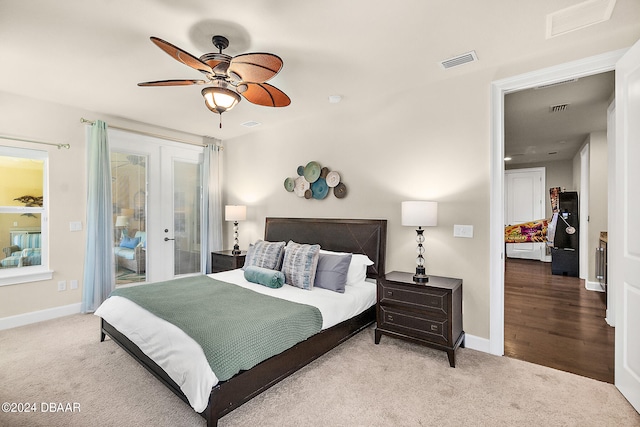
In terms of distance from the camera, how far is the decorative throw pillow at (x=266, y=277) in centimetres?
317

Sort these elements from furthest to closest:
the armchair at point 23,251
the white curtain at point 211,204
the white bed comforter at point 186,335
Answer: the white curtain at point 211,204
the armchair at point 23,251
the white bed comforter at point 186,335

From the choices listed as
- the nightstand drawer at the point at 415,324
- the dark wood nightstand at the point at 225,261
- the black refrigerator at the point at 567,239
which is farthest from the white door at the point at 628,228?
the black refrigerator at the point at 567,239

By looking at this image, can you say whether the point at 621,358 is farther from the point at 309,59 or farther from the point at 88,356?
the point at 88,356

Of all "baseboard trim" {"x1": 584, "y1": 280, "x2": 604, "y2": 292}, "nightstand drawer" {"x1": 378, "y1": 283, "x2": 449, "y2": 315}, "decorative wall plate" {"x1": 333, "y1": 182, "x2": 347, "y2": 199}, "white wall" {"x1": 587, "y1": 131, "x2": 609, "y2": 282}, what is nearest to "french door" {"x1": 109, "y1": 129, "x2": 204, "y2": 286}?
"decorative wall plate" {"x1": 333, "y1": 182, "x2": 347, "y2": 199}

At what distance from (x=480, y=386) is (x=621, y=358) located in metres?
1.00

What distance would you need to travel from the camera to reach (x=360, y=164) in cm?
386

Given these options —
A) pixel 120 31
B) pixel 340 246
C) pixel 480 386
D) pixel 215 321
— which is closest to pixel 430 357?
pixel 480 386

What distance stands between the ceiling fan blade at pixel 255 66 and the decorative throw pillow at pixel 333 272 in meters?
1.86

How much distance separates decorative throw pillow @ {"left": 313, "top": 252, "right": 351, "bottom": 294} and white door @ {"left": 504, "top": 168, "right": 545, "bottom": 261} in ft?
23.4

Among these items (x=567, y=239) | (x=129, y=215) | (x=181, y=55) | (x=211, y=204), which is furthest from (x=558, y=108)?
(x=129, y=215)

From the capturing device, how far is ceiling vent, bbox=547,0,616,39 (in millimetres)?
2057

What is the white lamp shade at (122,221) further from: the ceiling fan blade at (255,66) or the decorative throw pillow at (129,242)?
the ceiling fan blade at (255,66)

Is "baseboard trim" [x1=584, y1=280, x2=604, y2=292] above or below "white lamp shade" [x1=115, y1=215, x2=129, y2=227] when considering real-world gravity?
below

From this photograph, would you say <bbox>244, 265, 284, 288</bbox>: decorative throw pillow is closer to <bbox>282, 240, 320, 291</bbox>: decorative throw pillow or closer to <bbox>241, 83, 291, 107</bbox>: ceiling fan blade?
<bbox>282, 240, 320, 291</bbox>: decorative throw pillow
